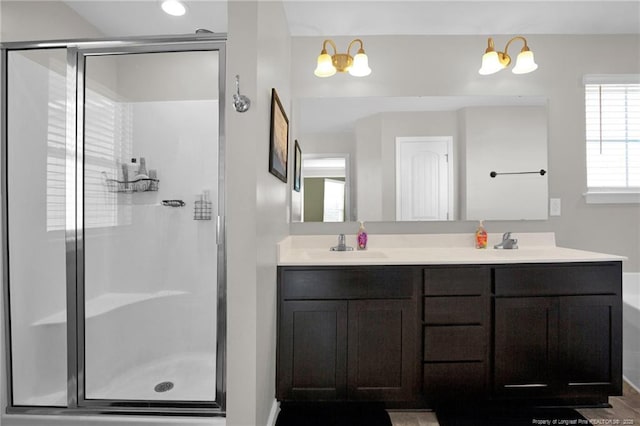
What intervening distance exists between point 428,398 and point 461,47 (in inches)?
95.1

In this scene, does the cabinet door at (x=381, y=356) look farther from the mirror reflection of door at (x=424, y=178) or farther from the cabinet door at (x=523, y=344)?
the mirror reflection of door at (x=424, y=178)

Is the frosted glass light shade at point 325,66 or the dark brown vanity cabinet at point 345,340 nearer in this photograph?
the dark brown vanity cabinet at point 345,340

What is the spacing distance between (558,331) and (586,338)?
0.54 feet

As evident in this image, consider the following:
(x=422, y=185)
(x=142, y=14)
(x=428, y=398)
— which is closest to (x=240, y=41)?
(x=142, y=14)

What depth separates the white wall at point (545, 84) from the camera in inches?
95.3

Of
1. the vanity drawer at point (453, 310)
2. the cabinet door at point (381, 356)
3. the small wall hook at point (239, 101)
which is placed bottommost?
the cabinet door at point (381, 356)

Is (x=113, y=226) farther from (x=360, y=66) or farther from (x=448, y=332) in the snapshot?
(x=448, y=332)

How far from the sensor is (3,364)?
5.57ft

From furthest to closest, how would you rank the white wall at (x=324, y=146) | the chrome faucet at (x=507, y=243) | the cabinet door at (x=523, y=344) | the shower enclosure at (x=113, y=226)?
the white wall at (x=324, y=146) → the chrome faucet at (x=507, y=243) → the cabinet door at (x=523, y=344) → the shower enclosure at (x=113, y=226)

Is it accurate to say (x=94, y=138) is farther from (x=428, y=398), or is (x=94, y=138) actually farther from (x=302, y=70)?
(x=428, y=398)

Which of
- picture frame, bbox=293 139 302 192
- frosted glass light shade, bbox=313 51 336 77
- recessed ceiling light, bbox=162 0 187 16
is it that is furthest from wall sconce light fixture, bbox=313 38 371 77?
recessed ceiling light, bbox=162 0 187 16

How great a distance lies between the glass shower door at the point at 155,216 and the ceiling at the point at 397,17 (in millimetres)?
236

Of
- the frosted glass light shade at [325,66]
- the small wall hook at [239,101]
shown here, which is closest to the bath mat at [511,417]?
the small wall hook at [239,101]

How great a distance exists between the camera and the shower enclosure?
1.71 meters
